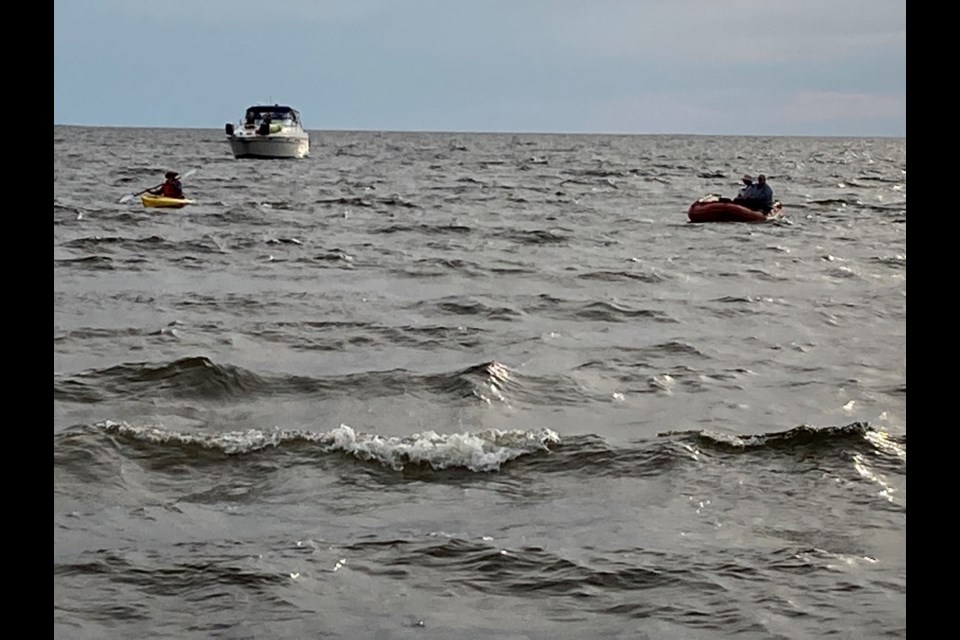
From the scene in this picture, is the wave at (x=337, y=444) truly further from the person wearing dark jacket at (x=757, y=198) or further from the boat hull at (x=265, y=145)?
the boat hull at (x=265, y=145)

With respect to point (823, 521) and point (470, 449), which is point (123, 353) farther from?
point (823, 521)

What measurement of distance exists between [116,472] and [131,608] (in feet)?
8.64

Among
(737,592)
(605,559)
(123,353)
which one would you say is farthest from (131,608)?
(123,353)

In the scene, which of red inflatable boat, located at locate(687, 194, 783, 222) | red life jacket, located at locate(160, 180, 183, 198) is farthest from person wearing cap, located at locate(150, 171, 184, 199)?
red inflatable boat, located at locate(687, 194, 783, 222)

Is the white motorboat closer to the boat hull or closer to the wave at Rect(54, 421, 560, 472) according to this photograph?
the boat hull

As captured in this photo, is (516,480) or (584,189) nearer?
(516,480)

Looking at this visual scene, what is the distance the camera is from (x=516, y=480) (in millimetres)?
7938

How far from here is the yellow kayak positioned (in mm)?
30797

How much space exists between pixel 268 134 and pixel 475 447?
2031 inches

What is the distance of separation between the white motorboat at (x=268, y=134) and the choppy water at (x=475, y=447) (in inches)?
1486

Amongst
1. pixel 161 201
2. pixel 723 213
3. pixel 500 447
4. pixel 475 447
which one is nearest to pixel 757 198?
pixel 723 213

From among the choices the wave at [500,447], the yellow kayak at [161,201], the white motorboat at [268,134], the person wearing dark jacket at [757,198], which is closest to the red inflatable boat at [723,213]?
the person wearing dark jacket at [757,198]
